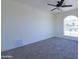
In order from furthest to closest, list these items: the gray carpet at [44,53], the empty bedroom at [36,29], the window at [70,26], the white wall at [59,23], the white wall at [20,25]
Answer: the white wall at [59,23], the window at [70,26], the white wall at [20,25], the empty bedroom at [36,29], the gray carpet at [44,53]

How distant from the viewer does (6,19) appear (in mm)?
4840

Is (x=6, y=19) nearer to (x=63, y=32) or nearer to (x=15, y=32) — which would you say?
(x=15, y=32)

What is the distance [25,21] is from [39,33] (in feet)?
6.18

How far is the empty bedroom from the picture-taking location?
14.7ft

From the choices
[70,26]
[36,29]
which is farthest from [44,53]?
[70,26]

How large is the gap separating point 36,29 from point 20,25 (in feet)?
5.68

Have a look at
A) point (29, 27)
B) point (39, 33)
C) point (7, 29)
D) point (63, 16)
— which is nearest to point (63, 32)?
point (63, 16)

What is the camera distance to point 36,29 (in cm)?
726

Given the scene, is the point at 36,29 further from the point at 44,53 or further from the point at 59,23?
the point at 59,23

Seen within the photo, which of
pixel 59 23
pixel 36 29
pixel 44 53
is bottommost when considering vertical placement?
pixel 44 53

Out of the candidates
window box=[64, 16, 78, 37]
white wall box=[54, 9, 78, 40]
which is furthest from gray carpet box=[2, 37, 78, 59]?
white wall box=[54, 9, 78, 40]

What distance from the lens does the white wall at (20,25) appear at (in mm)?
4809

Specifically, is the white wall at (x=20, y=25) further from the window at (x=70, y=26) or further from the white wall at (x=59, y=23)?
the window at (x=70, y=26)

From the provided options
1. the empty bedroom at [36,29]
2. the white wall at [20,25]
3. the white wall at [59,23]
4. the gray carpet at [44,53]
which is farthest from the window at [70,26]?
the gray carpet at [44,53]
